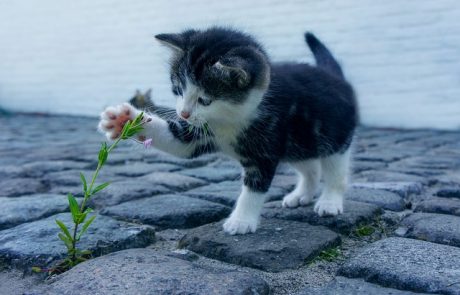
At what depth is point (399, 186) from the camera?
2965 millimetres

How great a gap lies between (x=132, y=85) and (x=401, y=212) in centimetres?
692

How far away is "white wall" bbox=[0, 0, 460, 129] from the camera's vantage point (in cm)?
650

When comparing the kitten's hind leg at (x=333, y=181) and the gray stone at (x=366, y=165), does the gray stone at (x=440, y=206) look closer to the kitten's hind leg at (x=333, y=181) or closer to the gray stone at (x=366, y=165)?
the kitten's hind leg at (x=333, y=181)

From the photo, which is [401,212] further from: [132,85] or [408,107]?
[132,85]

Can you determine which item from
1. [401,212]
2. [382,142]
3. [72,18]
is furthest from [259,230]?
[72,18]

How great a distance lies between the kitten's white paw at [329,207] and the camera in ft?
7.61

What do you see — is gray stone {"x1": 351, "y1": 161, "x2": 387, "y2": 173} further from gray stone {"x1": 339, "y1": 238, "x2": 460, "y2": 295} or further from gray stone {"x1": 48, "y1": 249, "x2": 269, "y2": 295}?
gray stone {"x1": 48, "y1": 249, "x2": 269, "y2": 295}

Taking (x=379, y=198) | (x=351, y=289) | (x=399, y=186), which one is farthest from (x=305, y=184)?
(x=351, y=289)

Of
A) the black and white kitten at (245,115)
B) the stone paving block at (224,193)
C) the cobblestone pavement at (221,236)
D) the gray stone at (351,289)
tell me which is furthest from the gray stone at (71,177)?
the gray stone at (351,289)

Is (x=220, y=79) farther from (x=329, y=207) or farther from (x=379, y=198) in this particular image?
(x=379, y=198)

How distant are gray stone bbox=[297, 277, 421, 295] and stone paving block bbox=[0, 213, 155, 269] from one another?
0.74 metres

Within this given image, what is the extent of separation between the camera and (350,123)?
2.69 meters

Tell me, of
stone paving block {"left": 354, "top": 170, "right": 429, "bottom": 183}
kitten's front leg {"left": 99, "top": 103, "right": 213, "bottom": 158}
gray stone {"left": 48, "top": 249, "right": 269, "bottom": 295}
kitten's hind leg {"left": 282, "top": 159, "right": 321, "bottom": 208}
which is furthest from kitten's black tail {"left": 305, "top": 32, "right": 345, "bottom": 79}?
gray stone {"left": 48, "top": 249, "right": 269, "bottom": 295}

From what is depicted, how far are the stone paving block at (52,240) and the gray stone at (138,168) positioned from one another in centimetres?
139
